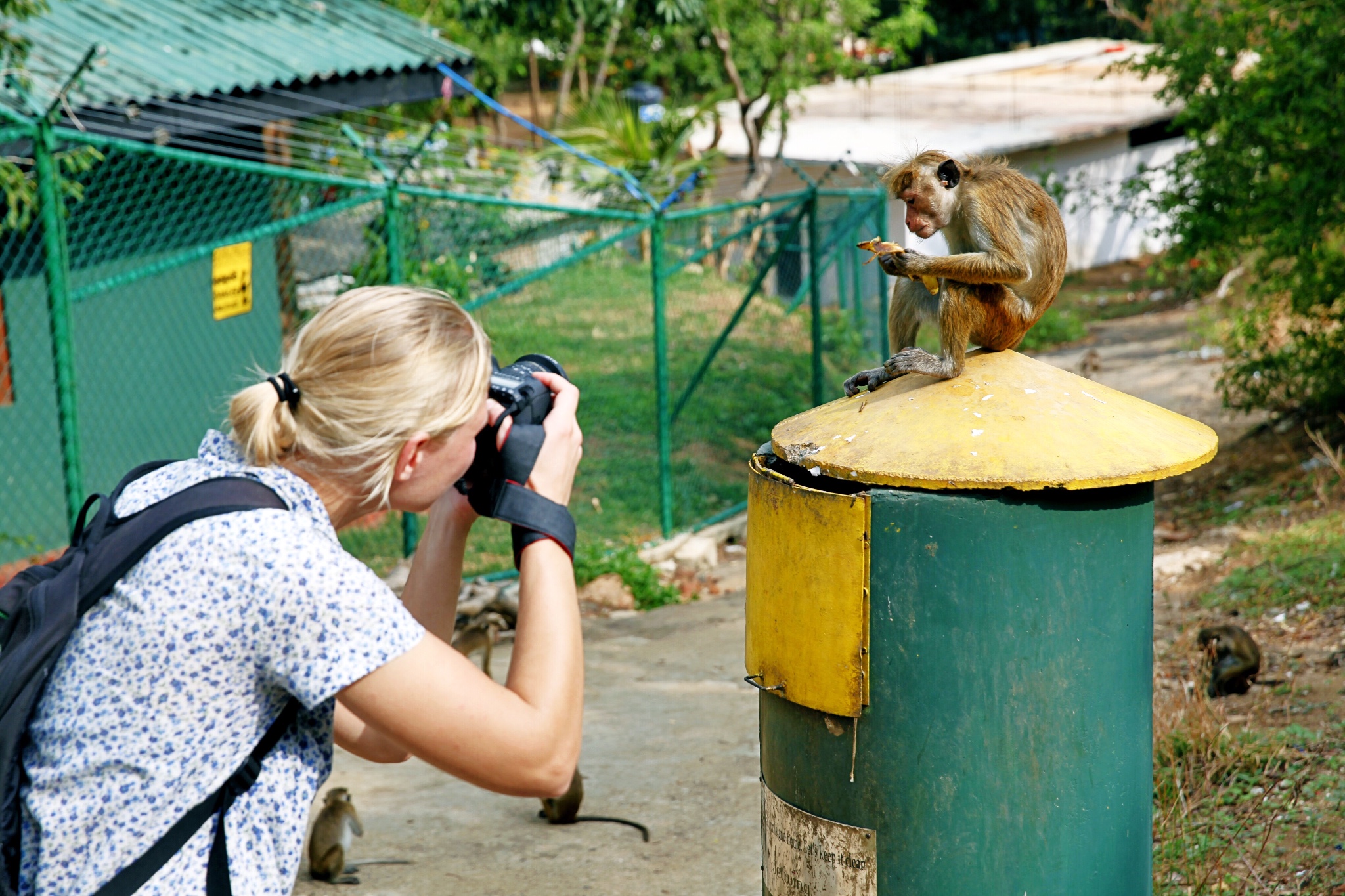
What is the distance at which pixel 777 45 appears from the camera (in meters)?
13.5

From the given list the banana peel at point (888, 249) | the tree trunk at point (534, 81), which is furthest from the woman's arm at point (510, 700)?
the tree trunk at point (534, 81)

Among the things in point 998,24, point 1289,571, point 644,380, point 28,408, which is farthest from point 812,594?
point 998,24

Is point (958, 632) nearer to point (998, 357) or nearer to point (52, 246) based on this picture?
point (998, 357)

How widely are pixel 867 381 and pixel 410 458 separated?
1532 millimetres

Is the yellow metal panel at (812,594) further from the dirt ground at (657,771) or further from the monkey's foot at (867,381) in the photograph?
the dirt ground at (657,771)

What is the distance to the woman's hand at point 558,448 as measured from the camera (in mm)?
1804

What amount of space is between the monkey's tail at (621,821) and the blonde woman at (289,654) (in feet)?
8.71

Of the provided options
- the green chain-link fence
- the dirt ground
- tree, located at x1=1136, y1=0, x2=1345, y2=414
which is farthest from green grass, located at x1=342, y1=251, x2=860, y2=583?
tree, located at x1=1136, y1=0, x2=1345, y2=414

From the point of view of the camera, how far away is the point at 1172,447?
2465 mm

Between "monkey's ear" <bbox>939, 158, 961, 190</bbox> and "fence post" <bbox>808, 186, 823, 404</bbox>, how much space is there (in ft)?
18.8

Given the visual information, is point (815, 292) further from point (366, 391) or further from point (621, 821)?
point (366, 391)

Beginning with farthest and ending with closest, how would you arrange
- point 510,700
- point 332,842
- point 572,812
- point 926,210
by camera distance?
A: point 572,812 → point 332,842 → point 926,210 → point 510,700

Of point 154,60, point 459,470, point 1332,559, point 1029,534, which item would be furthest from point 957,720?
point 154,60

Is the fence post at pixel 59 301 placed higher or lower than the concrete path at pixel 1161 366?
higher
